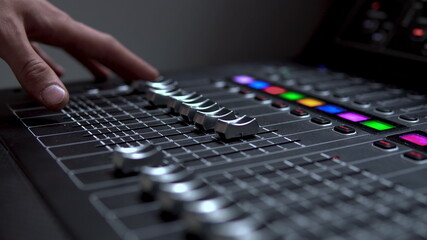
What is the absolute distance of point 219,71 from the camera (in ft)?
4.28

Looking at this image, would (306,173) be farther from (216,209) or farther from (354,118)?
(354,118)

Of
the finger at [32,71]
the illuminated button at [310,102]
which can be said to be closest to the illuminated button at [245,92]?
the illuminated button at [310,102]

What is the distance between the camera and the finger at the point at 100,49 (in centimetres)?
120

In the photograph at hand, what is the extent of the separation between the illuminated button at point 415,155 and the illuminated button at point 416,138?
47 millimetres

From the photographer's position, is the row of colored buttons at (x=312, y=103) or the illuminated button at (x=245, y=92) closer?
the row of colored buttons at (x=312, y=103)

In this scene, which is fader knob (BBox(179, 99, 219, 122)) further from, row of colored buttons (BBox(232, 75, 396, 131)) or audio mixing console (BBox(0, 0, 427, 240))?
row of colored buttons (BBox(232, 75, 396, 131))

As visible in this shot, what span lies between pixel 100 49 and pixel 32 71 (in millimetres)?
313

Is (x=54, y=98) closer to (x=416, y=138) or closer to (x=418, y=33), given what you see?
(x=416, y=138)

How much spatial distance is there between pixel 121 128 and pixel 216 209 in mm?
363

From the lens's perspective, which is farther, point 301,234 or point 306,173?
point 306,173

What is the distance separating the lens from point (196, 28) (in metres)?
1.81

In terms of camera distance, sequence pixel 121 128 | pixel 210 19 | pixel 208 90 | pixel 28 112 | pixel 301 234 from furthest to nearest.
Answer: pixel 210 19
pixel 208 90
pixel 28 112
pixel 121 128
pixel 301 234

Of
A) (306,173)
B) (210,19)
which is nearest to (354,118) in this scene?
(306,173)

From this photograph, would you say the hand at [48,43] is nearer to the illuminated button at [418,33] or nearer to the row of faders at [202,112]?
the row of faders at [202,112]
